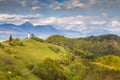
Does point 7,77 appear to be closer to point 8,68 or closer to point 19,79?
point 19,79

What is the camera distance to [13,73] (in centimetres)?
19175

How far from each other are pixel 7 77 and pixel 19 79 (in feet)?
36.3

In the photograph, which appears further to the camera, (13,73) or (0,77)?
(13,73)

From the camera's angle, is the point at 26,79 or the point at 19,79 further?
the point at 26,79

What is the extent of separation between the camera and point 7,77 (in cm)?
17262

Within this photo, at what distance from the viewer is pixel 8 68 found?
199 meters

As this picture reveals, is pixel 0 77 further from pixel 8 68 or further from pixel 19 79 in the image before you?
pixel 8 68

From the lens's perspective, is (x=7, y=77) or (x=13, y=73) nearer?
(x=7, y=77)

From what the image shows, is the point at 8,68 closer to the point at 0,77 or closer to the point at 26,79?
the point at 26,79

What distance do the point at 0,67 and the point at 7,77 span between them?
87.3 ft

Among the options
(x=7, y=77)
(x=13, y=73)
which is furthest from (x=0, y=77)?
(x=13, y=73)

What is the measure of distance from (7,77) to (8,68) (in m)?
27.1

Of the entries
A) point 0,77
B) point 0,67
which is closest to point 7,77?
point 0,77

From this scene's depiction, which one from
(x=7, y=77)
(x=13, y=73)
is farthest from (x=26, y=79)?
(x=7, y=77)
